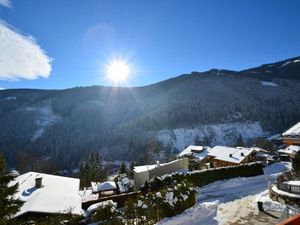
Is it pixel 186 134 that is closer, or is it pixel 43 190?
pixel 43 190

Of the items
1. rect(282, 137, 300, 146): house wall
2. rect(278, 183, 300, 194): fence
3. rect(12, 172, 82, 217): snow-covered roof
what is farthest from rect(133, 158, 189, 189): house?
rect(278, 183, 300, 194): fence

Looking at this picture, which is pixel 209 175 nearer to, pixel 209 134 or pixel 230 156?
pixel 230 156

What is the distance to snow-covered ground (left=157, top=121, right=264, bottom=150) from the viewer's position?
596 ft

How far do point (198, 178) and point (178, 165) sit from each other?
A: 632 centimetres

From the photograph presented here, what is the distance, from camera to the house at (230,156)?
56750 millimetres

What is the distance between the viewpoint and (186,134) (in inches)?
7475

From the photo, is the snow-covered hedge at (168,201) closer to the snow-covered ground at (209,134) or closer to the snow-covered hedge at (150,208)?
the snow-covered hedge at (150,208)

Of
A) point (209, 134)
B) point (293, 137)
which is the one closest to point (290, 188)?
point (293, 137)

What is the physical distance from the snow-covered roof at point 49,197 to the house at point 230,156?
34.0m

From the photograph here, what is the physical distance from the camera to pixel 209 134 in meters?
189

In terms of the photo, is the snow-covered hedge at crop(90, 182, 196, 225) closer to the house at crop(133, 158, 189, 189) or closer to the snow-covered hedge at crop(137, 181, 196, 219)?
the snow-covered hedge at crop(137, 181, 196, 219)

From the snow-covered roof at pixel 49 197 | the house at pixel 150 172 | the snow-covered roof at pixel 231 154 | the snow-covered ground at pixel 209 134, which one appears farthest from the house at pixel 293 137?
the snow-covered ground at pixel 209 134

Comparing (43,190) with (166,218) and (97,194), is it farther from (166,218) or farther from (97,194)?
(166,218)

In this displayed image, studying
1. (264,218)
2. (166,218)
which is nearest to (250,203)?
(264,218)
